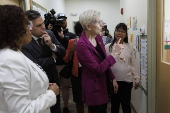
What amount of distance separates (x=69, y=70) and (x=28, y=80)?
1308mm

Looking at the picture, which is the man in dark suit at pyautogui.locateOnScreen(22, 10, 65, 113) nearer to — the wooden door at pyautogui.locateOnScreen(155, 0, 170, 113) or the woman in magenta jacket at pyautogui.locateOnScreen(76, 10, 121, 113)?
the woman in magenta jacket at pyautogui.locateOnScreen(76, 10, 121, 113)

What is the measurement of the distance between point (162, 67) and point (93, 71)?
0.85m

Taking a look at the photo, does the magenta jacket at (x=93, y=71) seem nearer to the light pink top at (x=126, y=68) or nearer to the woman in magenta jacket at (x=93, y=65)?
the woman in magenta jacket at (x=93, y=65)

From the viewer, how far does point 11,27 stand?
2.40 feet

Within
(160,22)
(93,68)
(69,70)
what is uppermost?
(160,22)

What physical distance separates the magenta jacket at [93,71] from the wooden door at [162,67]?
0.67 m

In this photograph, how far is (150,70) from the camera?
1846 millimetres

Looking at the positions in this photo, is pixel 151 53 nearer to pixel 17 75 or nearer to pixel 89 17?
pixel 89 17

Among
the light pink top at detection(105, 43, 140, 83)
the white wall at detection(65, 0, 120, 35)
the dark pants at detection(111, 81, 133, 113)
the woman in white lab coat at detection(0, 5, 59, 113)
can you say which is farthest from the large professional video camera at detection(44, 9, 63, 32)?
the white wall at detection(65, 0, 120, 35)

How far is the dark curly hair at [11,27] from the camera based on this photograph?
724 mm

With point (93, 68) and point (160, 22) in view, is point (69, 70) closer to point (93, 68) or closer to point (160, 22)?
point (93, 68)

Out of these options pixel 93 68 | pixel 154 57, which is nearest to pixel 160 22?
pixel 154 57

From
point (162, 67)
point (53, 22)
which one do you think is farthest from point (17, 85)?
point (162, 67)

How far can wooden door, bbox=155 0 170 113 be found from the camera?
1590 millimetres
